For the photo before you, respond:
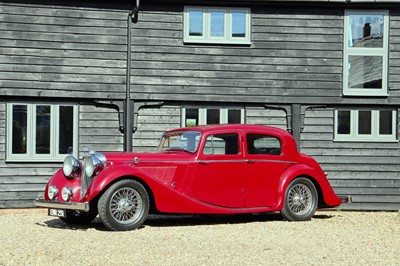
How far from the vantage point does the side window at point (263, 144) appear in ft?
36.2

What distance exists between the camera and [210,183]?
413 inches

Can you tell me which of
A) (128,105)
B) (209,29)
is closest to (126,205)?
(128,105)

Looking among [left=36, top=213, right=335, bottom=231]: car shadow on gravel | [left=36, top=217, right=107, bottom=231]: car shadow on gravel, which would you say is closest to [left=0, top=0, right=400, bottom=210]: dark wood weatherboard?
[left=36, top=213, right=335, bottom=231]: car shadow on gravel

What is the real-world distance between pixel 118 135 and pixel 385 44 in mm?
6085

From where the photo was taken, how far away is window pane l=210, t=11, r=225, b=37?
14.7 metres

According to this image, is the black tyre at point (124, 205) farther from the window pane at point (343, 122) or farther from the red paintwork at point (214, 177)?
the window pane at point (343, 122)

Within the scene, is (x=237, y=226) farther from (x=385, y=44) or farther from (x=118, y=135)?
(x=385, y=44)

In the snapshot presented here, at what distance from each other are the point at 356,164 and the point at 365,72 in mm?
2003

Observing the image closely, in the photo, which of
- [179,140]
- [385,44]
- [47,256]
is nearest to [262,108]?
[385,44]

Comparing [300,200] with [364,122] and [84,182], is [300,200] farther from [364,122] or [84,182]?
[364,122]

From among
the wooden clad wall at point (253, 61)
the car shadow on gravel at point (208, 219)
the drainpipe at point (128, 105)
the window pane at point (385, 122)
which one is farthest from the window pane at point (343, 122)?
the drainpipe at point (128, 105)

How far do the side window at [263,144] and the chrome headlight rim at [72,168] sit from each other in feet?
8.84

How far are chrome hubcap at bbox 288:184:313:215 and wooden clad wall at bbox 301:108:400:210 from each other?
372cm

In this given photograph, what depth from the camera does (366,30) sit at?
15.1m
